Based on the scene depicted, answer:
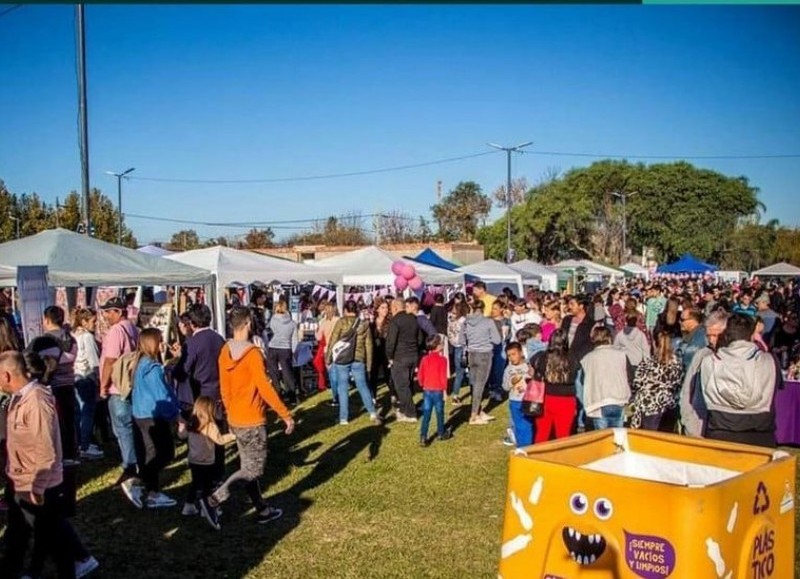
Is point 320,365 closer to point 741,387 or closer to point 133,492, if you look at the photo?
point 133,492

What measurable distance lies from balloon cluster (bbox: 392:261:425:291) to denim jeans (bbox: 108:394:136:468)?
9.80 metres

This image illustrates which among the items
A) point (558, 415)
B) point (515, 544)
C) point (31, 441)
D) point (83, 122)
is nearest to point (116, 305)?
point (31, 441)

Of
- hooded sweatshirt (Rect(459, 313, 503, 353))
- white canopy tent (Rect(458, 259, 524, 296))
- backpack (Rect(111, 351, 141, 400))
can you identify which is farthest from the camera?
white canopy tent (Rect(458, 259, 524, 296))

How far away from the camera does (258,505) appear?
6.29 metres

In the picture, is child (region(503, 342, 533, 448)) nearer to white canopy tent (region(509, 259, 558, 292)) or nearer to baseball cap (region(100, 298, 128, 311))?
baseball cap (region(100, 298, 128, 311))

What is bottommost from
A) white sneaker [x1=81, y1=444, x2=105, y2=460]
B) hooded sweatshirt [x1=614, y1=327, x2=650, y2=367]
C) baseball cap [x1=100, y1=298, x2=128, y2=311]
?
white sneaker [x1=81, y1=444, x2=105, y2=460]

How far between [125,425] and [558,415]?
13.5 feet

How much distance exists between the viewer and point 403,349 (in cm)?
1034

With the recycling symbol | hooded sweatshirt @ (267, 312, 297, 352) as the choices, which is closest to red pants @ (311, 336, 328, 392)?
hooded sweatshirt @ (267, 312, 297, 352)

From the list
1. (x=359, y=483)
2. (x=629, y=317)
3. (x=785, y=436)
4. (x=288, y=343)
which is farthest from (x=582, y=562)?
(x=288, y=343)

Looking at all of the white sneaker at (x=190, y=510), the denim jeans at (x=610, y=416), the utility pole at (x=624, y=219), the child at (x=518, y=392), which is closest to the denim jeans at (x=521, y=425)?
the child at (x=518, y=392)

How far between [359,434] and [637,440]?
6.82 meters

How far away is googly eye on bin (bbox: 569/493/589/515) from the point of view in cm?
252

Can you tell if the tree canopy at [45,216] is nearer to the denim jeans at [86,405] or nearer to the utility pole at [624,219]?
the utility pole at [624,219]
